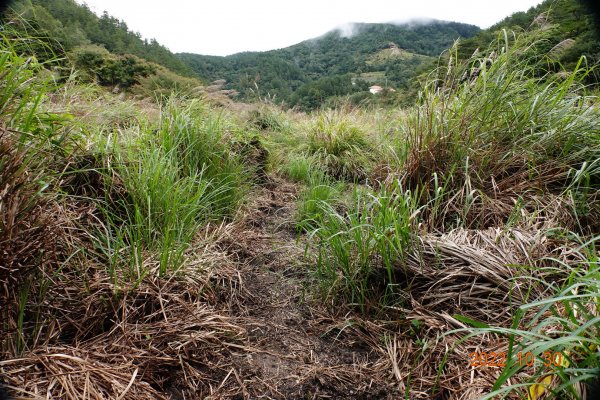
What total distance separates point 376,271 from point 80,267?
131 centimetres

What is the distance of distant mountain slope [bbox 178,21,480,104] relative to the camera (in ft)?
38.0

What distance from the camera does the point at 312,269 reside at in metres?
1.72

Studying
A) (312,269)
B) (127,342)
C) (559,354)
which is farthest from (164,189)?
(559,354)

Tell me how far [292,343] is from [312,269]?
52 cm

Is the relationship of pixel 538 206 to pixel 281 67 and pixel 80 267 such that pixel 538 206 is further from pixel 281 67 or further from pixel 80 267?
pixel 281 67

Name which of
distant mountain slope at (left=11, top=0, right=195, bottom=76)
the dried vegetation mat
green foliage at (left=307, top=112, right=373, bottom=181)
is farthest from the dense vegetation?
distant mountain slope at (left=11, top=0, right=195, bottom=76)

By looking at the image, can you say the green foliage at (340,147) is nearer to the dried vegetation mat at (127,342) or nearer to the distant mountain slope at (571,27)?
the distant mountain slope at (571,27)

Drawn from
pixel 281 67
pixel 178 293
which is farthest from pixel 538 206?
pixel 281 67

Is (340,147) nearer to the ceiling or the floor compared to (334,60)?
nearer to the floor

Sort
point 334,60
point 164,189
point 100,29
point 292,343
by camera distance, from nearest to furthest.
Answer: point 292,343 < point 164,189 < point 100,29 < point 334,60

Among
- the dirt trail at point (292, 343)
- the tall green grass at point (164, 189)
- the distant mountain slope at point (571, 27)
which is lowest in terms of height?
the dirt trail at point (292, 343)

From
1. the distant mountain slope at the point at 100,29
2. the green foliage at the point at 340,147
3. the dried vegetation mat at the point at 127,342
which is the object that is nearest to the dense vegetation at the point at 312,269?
the dried vegetation mat at the point at 127,342

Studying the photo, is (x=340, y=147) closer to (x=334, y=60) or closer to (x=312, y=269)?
(x=312, y=269)

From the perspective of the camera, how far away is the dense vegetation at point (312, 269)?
0.87 m
